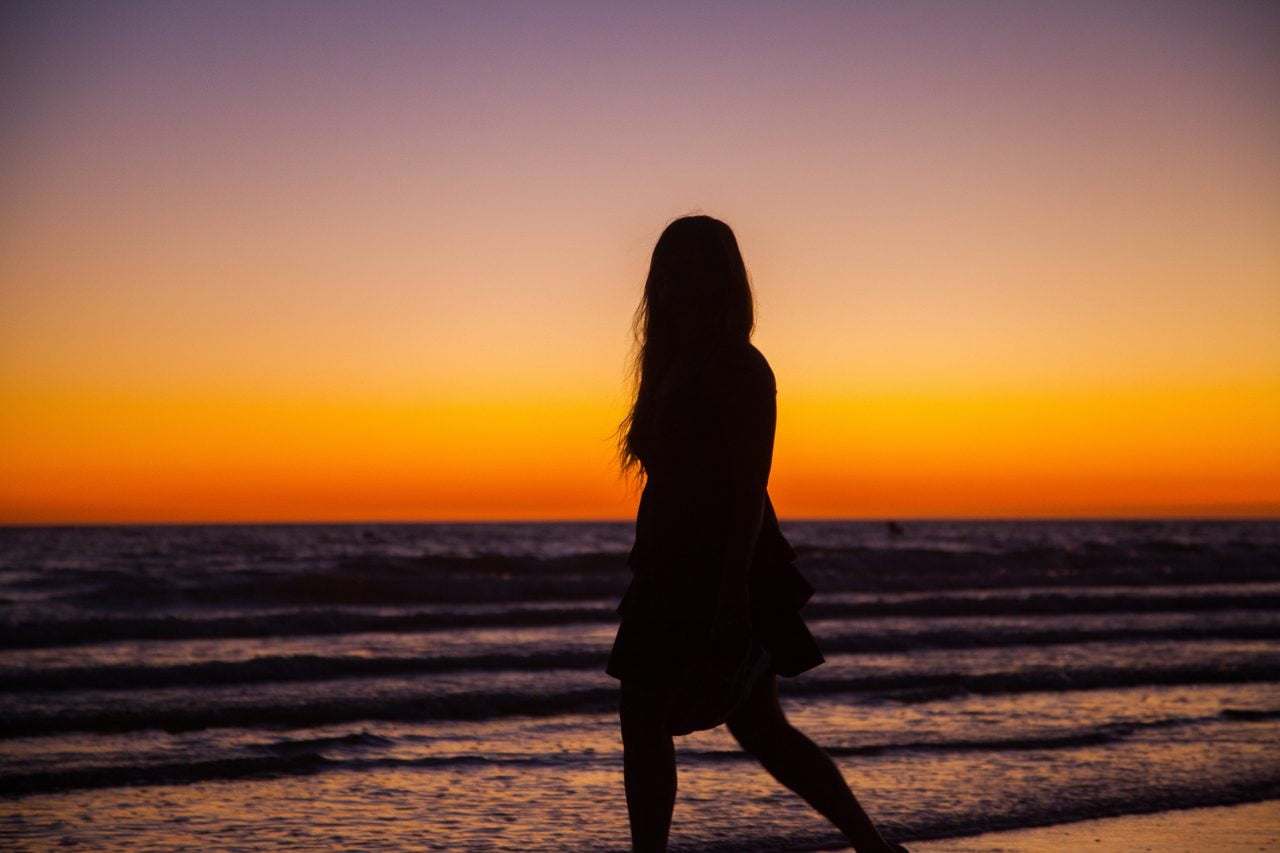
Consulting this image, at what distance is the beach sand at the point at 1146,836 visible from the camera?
450cm

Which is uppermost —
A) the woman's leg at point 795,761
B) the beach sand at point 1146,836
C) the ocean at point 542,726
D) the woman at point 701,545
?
the woman at point 701,545

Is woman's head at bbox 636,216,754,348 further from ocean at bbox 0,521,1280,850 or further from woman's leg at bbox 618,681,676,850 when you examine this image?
ocean at bbox 0,521,1280,850

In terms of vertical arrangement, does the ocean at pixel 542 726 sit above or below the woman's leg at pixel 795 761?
below

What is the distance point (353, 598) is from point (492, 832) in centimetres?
1603

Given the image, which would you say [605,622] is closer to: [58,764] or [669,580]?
[58,764]

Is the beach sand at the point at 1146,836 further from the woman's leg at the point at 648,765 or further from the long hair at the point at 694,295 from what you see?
the long hair at the point at 694,295

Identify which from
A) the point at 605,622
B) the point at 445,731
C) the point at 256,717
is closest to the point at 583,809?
the point at 445,731

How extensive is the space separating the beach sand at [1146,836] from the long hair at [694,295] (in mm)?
2435

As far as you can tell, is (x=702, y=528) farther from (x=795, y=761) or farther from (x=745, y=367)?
(x=795, y=761)

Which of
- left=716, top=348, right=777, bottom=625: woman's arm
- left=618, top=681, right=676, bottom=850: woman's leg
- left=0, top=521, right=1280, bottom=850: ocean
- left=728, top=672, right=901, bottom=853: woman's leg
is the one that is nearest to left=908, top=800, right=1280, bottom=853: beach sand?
left=0, top=521, right=1280, bottom=850: ocean

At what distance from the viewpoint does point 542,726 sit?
24.5 feet

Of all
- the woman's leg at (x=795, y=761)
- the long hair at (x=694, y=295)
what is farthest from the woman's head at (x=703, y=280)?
the woman's leg at (x=795, y=761)

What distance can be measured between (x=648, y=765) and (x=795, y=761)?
38cm

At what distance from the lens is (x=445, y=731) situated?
7371 mm
